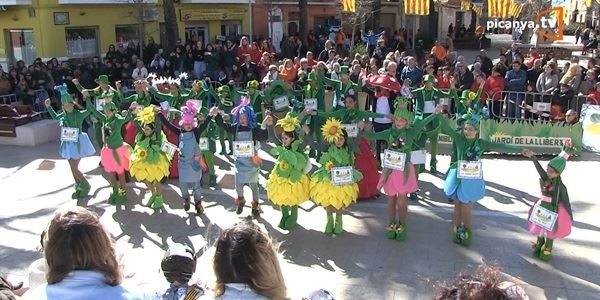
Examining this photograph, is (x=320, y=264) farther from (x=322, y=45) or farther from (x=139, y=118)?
(x=322, y=45)

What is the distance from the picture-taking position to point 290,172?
24.2 feet

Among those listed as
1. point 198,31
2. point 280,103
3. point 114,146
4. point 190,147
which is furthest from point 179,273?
point 198,31

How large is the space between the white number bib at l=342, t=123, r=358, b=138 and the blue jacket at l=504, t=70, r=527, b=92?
5.79 meters

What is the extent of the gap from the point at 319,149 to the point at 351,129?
2.70ft

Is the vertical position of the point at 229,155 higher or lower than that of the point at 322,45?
lower

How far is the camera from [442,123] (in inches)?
292

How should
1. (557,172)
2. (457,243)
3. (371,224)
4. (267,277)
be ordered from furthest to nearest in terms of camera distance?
(371,224), (457,243), (557,172), (267,277)

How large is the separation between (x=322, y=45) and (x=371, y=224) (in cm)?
1621

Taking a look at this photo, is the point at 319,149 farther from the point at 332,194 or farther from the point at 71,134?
the point at 71,134

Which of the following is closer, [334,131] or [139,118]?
[334,131]

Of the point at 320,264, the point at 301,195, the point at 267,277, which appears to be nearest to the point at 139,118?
the point at 301,195

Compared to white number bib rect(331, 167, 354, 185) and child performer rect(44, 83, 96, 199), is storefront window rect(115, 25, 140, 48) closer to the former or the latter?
child performer rect(44, 83, 96, 199)

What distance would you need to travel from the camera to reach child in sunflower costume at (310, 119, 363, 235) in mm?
7211

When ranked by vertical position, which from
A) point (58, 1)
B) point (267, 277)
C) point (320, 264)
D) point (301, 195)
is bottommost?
point (320, 264)
